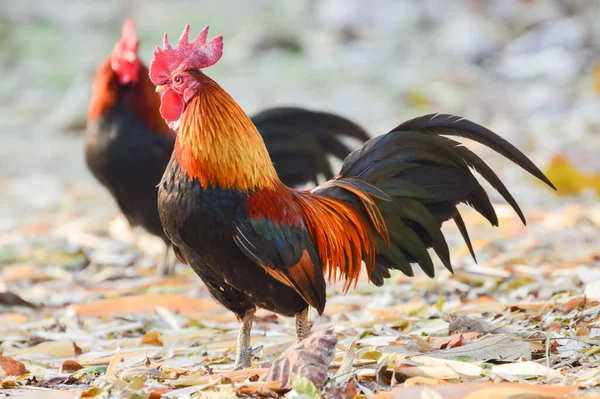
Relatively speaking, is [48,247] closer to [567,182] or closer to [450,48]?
[567,182]

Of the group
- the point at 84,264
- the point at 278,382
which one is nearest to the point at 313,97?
the point at 84,264

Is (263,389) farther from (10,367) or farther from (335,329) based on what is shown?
(335,329)

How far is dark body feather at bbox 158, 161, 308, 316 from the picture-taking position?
3.01 metres

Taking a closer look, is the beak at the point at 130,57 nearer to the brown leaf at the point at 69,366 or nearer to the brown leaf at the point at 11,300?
the brown leaf at the point at 11,300

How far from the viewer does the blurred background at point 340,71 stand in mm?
9727

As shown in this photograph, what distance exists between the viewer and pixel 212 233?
3.01m

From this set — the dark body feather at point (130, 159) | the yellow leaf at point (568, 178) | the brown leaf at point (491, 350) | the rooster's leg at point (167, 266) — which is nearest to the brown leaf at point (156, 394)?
the brown leaf at point (491, 350)

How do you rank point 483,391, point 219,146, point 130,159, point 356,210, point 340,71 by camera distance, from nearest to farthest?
point 483,391 → point 219,146 → point 356,210 → point 130,159 → point 340,71

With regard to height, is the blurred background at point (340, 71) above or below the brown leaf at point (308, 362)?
above

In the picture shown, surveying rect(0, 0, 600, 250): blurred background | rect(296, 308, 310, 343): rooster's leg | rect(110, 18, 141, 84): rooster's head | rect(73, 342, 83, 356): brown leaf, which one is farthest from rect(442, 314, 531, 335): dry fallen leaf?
rect(0, 0, 600, 250): blurred background

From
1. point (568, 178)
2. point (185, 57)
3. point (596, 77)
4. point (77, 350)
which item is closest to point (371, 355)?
point (185, 57)

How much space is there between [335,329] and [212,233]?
4.12 feet

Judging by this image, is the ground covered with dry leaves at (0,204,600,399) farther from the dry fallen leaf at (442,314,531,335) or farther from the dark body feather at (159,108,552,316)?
the dark body feather at (159,108,552,316)

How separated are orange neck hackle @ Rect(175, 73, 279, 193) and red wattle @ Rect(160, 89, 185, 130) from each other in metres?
0.11
